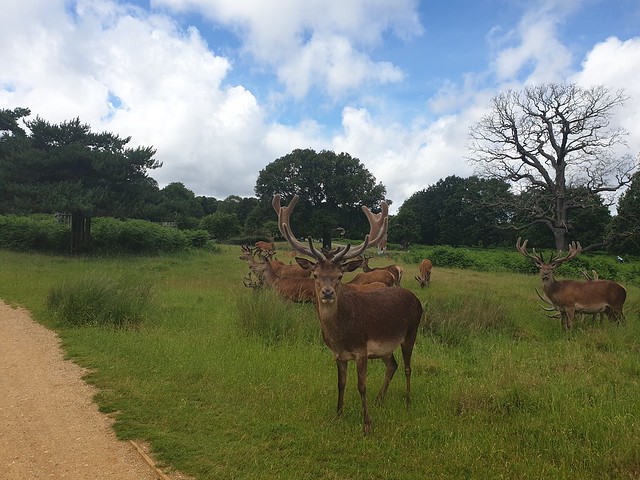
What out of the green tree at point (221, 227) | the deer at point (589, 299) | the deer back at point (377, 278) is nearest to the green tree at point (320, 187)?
the green tree at point (221, 227)

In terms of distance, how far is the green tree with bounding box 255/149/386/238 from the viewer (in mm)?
41625

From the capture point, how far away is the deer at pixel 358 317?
515cm

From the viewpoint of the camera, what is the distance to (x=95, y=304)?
32.0ft

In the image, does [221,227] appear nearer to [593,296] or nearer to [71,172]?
[71,172]

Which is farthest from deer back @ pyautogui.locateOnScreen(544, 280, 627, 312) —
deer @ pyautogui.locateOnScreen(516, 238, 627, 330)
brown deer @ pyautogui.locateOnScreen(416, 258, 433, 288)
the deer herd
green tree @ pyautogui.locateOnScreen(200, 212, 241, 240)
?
green tree @ pyautogui.locateOnScreen(200, 212, 241, 240)

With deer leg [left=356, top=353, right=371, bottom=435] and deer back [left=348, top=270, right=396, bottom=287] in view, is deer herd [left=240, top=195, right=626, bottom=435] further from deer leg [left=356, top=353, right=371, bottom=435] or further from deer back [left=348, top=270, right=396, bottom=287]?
deer back [left=348, top=270, right=396, bottom=287]

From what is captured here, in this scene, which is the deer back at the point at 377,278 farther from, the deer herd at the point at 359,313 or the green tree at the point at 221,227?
the green tree at the point at 221,227

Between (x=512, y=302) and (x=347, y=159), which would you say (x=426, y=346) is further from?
(x=347, y=159)

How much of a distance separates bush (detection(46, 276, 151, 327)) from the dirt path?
6.58 feet

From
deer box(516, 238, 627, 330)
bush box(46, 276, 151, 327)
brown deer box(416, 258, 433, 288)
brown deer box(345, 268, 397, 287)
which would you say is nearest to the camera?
bush box(46, 276, 151, 327)

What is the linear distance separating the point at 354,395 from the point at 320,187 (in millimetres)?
36971

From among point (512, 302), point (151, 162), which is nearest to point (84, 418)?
point (512, 302)

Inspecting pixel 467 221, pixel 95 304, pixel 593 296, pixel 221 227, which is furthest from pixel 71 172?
pixel 467 221

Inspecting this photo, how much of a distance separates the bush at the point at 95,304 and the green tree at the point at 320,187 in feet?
101
